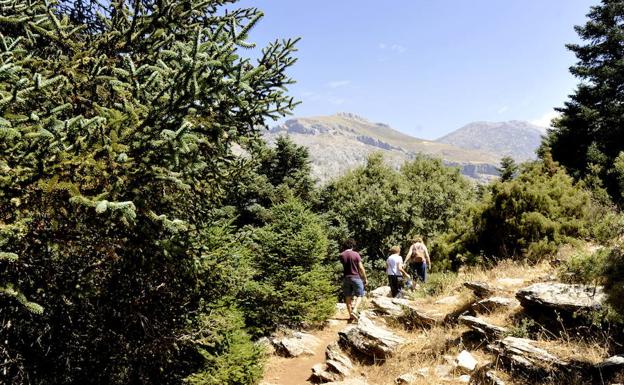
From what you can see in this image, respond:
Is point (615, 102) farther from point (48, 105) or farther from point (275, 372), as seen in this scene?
point (48, 105)

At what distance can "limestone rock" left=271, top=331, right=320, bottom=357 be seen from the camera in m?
10.7

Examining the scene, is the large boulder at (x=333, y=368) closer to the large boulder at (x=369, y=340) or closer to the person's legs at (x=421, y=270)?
the large boulder at (x=369, y=340)

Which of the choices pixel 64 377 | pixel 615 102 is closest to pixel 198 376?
pixel 64 377

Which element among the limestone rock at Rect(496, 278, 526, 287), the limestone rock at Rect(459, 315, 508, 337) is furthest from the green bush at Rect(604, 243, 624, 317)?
the limestone rock at Rect(496, 278, 526, 287)

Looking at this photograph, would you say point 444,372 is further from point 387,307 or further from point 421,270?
point 421,270

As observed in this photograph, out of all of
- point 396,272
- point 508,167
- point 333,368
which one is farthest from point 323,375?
point 508,167

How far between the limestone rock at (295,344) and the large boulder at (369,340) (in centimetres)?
185

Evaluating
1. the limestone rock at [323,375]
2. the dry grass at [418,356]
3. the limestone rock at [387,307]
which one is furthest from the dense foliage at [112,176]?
the limestone rock at [387,307]

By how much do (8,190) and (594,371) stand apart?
23.9 feet

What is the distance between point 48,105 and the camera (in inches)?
161

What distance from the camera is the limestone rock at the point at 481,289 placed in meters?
8.52

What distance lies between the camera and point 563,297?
6676 mm

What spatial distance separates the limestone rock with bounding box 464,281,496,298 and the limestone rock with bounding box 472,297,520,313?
1.31 feet

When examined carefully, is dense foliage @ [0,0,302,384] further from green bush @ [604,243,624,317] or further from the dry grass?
green bush @ [604,243,624,317]
